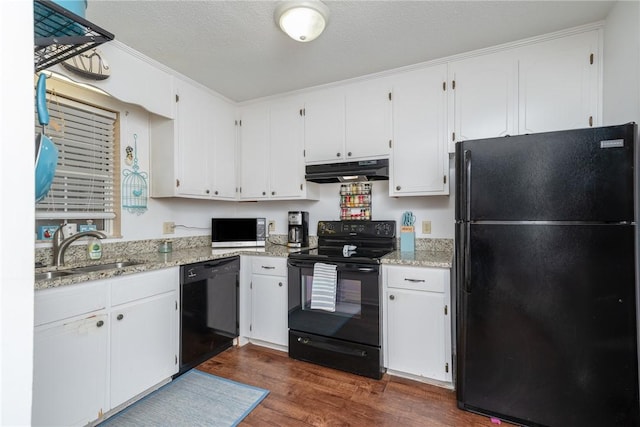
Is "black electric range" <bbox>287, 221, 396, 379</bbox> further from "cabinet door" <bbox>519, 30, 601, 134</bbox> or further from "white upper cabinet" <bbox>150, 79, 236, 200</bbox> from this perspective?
"cabinet door" <bbox>519, 30, 601, 134</bbox>

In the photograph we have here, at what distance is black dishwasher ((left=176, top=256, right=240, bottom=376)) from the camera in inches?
86.6

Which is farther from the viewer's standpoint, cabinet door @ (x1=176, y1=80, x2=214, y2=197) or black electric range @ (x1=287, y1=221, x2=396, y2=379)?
cabinet door @ (x1=176, y1=80, x2=214, y2=197)

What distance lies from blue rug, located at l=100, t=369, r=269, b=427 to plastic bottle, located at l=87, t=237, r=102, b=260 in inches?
40.6

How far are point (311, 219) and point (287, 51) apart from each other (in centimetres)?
156

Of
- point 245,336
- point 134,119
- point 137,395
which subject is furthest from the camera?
point 245,336

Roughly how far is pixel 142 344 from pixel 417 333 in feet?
6.01

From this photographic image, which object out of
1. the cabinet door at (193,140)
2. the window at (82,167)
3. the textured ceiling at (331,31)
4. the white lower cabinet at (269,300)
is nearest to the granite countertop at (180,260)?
the white lower cabinet at (269,300)

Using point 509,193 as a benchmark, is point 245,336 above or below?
below

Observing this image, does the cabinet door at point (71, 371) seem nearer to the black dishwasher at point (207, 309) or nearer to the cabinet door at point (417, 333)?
the black dishwasher at point (207, 309)

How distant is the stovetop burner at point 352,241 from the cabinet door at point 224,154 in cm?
103

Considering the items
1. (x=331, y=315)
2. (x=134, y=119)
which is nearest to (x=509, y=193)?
(x=331, y=315)

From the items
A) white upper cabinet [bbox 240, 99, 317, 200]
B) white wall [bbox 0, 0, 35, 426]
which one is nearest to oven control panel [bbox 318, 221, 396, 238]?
white upper cabinet [bbox 240, 99, 317, 200]

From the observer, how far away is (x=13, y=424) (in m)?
0.55

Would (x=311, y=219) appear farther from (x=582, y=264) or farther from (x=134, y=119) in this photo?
(x=582, y=264)
